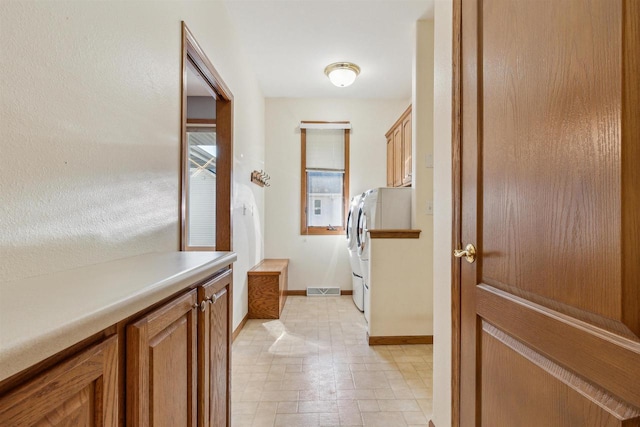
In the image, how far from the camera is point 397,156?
3773 mm

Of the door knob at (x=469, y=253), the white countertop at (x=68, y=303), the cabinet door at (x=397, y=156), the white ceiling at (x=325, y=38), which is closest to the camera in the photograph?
the white countertop at (x=68, y=303)

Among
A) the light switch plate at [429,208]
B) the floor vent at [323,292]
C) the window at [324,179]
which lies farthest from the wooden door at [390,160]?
the floor vent at [323,292]

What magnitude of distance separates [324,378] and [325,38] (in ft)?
9.75

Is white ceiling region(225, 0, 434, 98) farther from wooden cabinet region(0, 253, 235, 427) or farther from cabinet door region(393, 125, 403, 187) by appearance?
wooden cabinet region(0, 253, 235, 427)

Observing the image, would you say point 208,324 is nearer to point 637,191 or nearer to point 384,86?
point 637,191

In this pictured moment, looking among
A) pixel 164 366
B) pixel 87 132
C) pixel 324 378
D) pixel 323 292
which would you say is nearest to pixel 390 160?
pixel 323 292

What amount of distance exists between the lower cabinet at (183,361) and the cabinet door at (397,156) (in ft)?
9.55

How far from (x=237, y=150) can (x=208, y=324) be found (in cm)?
218

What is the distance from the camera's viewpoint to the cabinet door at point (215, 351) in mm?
935

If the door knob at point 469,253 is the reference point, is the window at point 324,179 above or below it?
above

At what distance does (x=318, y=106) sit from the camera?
4430mm

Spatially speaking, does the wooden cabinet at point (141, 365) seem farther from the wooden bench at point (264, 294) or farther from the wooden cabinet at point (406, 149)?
the wooden cabinet at point (406, 149)

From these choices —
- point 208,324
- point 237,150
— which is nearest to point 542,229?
point 208,324

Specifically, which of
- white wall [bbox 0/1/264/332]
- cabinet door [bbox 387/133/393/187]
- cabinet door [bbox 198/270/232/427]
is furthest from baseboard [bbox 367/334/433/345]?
cabinet door [bbox 387/133/393/187]
